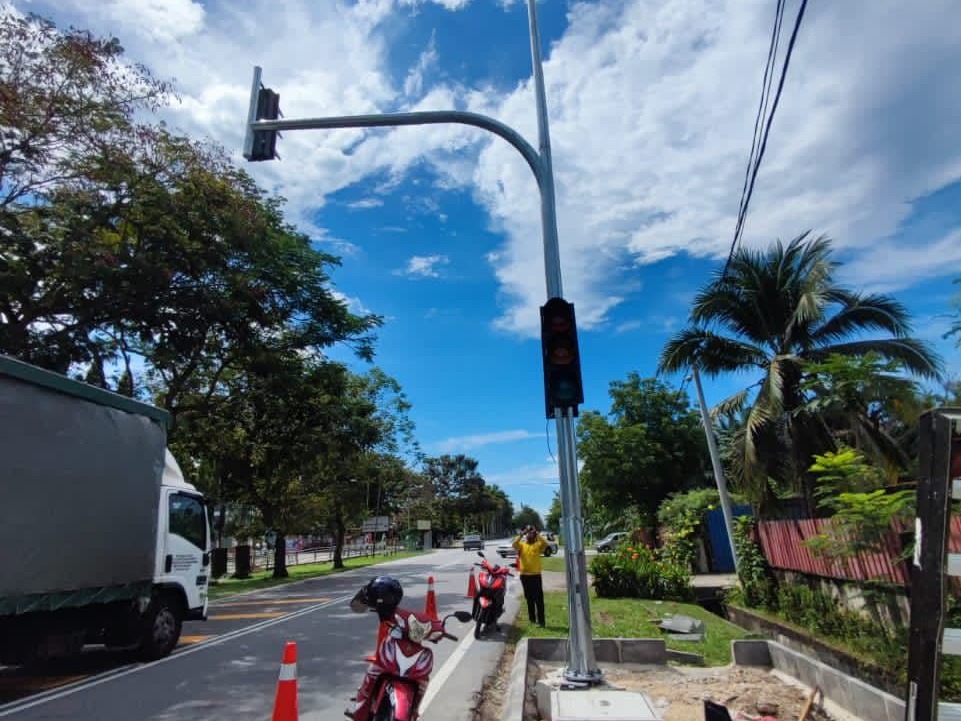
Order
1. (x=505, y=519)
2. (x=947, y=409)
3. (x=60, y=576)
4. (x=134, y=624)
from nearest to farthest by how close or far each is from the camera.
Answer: (x=947, y=409) → (x=60, y=576) → (x=134, y=624) → (x=505, y=519)

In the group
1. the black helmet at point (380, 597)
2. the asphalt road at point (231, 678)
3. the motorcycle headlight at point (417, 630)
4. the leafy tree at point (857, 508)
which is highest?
the leafy tree at point (857, 508)

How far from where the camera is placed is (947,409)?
260 cm

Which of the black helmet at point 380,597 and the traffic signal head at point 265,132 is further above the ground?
the traffic signal head at point 265,132

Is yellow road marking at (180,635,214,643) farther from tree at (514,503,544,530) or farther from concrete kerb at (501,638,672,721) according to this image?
tree at (514,503,544,530)

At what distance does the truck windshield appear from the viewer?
8.81 metres

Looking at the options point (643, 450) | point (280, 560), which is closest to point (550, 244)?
point (643, 450)

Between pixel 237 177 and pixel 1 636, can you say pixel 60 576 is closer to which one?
pixel 1 636

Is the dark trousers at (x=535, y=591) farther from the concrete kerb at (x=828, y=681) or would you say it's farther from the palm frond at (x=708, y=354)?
the palm frond at (x=708, y=354)

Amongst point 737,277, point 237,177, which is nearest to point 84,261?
point 237,177

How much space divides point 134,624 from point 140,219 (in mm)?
8481

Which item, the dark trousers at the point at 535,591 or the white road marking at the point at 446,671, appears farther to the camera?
the dark trousers at the point at 535,591

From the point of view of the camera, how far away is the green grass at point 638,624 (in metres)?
8.70

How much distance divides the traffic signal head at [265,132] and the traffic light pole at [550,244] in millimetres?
53

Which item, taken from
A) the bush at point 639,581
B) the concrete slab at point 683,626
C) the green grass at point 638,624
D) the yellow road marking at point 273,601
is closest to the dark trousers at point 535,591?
the green grass at point 638,624
